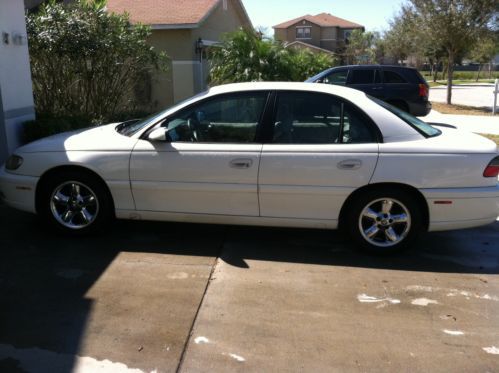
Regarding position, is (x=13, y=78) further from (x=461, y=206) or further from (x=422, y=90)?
(x=422, y=90)

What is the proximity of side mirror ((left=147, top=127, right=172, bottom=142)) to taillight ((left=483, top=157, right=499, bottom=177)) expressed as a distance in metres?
2.93

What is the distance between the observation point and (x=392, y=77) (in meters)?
14.6

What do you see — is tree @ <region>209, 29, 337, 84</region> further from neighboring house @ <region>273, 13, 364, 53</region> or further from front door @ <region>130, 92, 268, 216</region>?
neighboring house @ <region>273, 13, 364, 53</region>

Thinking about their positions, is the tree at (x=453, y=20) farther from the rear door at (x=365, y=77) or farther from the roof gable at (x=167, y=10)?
the roof gable at (x=167, y=10)

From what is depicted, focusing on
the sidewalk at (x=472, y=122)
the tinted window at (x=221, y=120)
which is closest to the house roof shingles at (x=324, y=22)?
the sidewalk at (x=472, y=122)

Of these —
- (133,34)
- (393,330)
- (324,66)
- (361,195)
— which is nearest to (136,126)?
(361,195)

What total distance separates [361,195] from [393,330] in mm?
1495

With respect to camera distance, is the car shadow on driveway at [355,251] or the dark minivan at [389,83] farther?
the dark minivan at [389,83]

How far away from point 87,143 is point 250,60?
9440mm

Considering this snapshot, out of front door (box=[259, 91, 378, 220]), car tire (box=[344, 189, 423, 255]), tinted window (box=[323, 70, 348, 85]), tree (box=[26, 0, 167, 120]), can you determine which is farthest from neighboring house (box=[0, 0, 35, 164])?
tinted window (box=[323, 70, 348, 85])

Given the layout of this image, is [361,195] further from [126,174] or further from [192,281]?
[126,174]

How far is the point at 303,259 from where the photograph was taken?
4.91 meters

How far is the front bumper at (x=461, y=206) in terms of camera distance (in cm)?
470

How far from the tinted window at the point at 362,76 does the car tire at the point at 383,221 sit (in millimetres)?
10417
